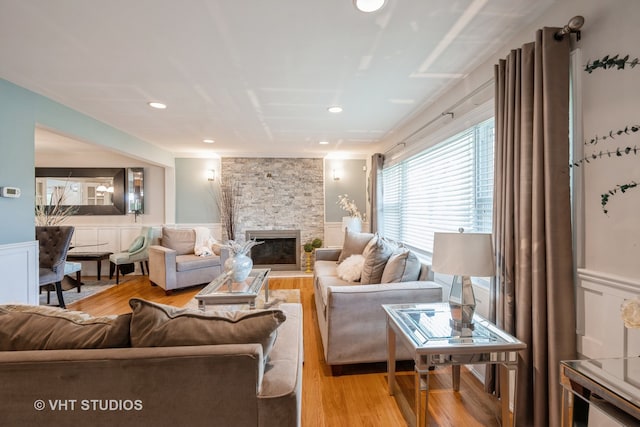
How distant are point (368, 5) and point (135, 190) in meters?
5.47

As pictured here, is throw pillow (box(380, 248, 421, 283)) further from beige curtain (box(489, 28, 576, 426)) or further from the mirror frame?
the mirror frame

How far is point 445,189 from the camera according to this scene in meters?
2.77

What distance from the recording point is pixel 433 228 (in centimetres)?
303

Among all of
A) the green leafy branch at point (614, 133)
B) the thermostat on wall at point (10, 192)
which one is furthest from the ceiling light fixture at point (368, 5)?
the thermostat on wall at point (10, 192)

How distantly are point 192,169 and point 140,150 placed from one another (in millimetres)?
1163

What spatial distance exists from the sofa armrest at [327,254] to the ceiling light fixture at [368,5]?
123 inches

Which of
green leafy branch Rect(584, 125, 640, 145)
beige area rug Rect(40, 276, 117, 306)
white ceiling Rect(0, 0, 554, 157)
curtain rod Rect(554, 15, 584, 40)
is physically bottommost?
beige area rug Rect(40, 276, 117, 306)

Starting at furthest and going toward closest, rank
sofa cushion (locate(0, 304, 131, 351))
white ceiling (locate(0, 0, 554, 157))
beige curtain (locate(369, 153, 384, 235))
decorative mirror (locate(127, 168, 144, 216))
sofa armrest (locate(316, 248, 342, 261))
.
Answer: decorative mirror (locate(127, 168, 144, 216))
beige curtain (locate(369, 153, 384, 235))
sofa armrest (locate(316, 248, 342, 261))
white ceiling (locate(0, 0, 554, 157))
sofa cushion (locate(0, 304, 131, 351))

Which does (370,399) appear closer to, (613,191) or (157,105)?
(613,191)

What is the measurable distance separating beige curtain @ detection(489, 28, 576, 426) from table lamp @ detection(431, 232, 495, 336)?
9.5 inches

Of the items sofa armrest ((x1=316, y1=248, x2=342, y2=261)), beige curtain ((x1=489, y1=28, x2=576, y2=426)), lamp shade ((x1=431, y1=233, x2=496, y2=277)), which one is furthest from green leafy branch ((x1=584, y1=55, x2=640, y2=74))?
sofa armrest ((x1=316, y1=248, x2=342, y2=261))

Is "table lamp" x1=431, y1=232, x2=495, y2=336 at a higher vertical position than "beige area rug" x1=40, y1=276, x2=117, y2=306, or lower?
higher

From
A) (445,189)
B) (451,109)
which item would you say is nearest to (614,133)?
(451,109)

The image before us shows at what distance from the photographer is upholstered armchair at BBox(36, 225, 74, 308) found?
335cm
